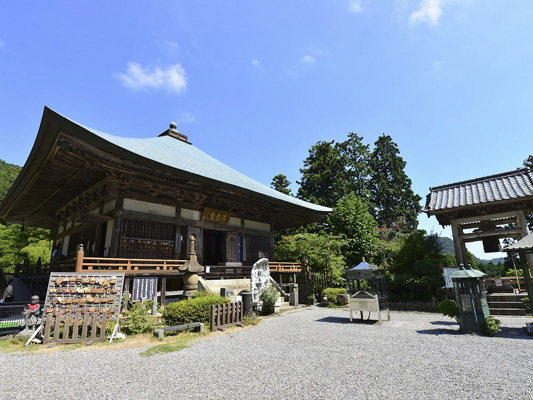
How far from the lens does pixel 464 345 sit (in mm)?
5750

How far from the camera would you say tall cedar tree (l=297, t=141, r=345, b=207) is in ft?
96.9

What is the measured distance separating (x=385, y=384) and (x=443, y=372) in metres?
1.12

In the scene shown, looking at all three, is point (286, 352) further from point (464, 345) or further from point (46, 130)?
point (46, 130)

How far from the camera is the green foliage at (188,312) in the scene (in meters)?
7.50

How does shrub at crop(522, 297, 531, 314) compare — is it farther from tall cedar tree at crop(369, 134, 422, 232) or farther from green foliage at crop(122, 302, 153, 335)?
tall cedar tree at crop(369, 134, 422, 232)

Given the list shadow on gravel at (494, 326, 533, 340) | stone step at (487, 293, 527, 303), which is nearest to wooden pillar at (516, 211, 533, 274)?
stone step at (487, 293, 527, 303)

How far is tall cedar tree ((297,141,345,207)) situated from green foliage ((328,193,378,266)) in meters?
6.51

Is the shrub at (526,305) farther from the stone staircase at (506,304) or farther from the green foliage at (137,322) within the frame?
the green foliage at (137,322)

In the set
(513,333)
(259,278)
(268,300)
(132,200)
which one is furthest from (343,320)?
(132,200)

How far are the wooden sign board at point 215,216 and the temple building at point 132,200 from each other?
0.05 m

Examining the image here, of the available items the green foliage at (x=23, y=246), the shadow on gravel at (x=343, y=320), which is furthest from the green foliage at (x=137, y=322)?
the green foliage at (x=23, y=246)

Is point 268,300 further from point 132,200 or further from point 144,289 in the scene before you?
point 132,200

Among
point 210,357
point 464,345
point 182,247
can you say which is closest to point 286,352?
point 210,357

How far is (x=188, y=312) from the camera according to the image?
7547 millimetres
